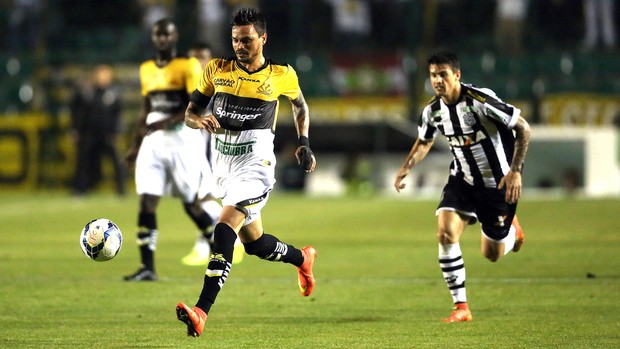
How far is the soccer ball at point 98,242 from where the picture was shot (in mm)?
8930

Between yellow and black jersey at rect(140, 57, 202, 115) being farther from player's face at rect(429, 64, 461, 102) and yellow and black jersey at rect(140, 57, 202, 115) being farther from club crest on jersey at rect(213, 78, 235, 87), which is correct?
player's face at rect(429, 64, 461, 102)

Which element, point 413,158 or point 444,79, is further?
point 413,158

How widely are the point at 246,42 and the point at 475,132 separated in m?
1.89

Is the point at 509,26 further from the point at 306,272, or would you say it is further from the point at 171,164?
the point at 306,272

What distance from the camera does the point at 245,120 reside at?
7926mm

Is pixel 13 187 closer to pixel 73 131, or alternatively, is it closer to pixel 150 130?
pixel 73 131

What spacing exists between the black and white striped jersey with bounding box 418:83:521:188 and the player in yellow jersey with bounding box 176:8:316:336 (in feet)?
3.38

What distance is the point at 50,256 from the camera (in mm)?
12961

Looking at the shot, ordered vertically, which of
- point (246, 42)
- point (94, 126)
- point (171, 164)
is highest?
point (246, 42)

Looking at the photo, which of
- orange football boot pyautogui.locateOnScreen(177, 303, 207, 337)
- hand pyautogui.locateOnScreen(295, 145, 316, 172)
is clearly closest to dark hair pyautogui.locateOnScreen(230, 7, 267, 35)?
hand pyautogui.locateOnScreen(295, 145, 316, 172)

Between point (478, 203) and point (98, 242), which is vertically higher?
point (478, 203)

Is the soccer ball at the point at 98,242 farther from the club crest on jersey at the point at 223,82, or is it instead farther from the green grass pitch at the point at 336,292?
the club crest on jersey at the point at 223,82

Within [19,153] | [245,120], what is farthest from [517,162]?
[19,153]

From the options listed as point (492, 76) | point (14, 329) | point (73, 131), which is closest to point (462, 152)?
point (14, 329)
